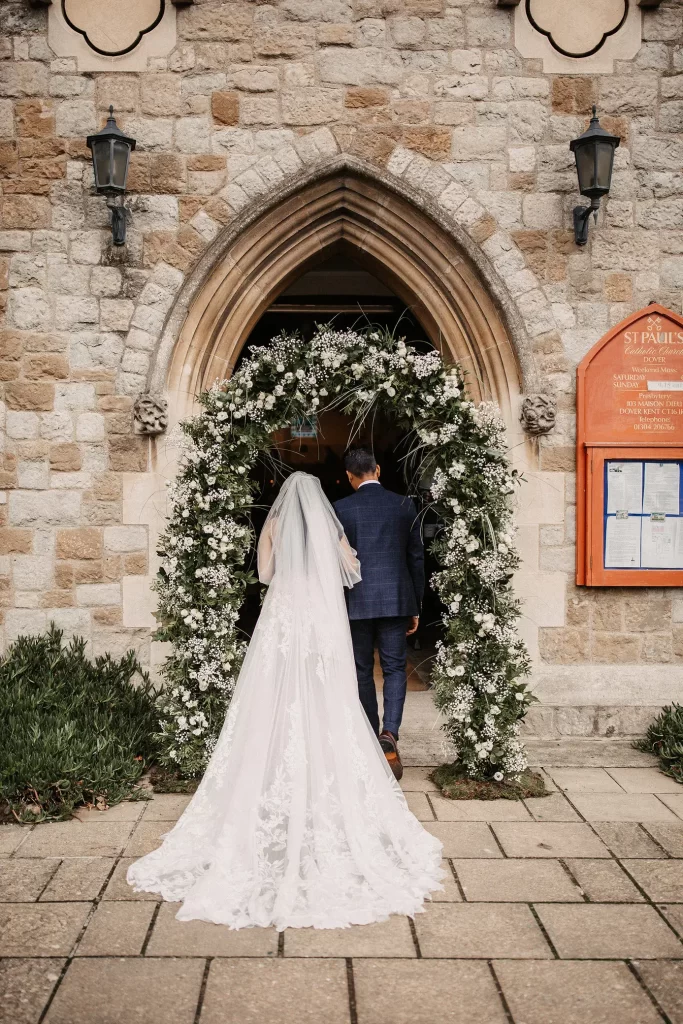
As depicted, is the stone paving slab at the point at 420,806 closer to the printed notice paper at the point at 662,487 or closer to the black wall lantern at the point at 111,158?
the printed notice paper at the point at 662,487

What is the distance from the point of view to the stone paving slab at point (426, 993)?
107 inches

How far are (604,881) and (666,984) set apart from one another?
0.80 m

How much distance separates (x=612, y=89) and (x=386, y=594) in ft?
11.2

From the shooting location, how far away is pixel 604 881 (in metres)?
3.69

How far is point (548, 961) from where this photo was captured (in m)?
3.04

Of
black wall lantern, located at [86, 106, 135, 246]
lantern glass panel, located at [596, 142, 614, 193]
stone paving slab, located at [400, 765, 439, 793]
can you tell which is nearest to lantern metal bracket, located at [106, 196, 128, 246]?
black wall lantern, located at [86, 106, 135, 246]

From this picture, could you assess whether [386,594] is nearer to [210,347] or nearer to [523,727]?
[523,727]

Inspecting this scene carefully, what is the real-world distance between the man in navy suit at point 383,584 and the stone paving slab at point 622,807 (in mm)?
980

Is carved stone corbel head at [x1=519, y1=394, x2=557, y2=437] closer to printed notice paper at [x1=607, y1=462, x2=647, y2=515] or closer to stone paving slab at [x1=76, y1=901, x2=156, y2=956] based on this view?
printed notice paper at [x1=607, y1=462, x2=647, y2=515]

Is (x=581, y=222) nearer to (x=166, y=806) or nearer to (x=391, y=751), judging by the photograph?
(x=391, y=751)

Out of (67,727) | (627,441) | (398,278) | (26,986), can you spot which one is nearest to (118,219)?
(398,278)

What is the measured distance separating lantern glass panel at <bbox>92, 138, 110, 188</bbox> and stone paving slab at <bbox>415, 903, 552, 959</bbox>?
4.15m

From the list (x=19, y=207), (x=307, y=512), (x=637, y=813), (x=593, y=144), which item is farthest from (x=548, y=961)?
(x=19, y=207)

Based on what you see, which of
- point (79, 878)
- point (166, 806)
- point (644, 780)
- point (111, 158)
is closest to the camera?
point (79, 878)
